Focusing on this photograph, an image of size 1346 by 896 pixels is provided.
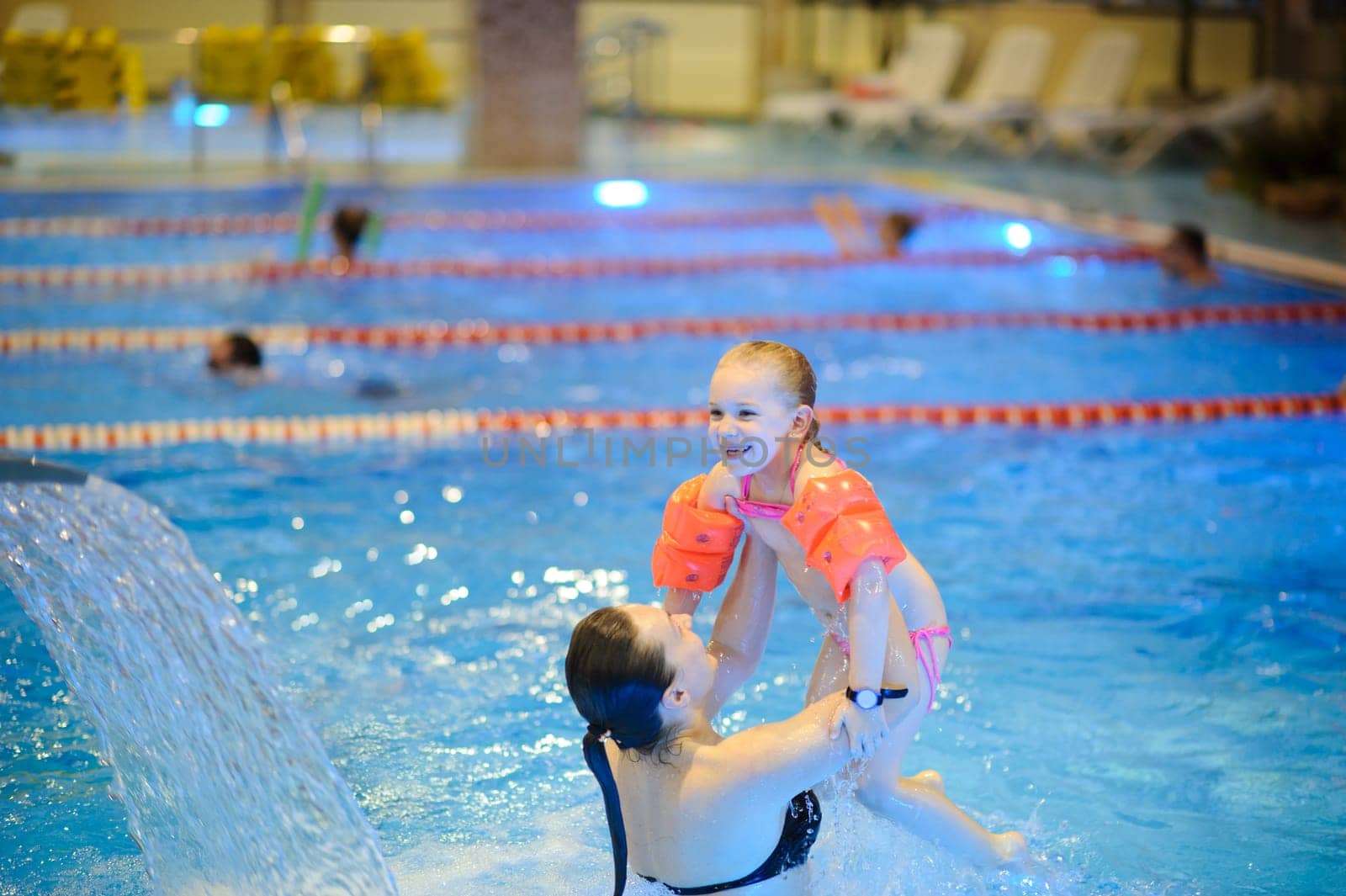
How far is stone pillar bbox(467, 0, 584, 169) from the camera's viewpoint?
14.3 m

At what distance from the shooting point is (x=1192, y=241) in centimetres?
905

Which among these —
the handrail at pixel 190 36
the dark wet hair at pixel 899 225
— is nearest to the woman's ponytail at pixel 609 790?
the dark wet hair at pixel 899 225

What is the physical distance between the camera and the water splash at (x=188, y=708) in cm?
280

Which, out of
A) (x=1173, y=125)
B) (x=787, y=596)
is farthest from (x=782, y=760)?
(x=1173, y=125)

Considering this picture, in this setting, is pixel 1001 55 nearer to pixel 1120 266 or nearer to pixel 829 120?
pixel 829 120

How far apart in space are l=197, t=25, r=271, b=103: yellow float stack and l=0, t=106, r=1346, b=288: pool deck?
1.22 feet

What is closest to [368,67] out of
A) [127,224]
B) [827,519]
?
[127,224]

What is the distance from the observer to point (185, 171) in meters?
13.7

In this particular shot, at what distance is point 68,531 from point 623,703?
3.99 feet

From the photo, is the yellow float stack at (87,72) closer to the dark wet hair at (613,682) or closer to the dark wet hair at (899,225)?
the dark wet hair at (899,225)

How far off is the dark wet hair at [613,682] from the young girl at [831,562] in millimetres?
320

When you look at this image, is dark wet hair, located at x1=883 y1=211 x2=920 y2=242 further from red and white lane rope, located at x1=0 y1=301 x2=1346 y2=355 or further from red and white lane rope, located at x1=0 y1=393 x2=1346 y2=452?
red and white lane rope, located at x1=0 y1=393 x2=1346 y2=452

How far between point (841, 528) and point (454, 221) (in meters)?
9.81

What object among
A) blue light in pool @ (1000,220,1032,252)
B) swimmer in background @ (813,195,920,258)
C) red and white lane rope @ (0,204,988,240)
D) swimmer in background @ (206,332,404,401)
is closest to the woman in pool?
swimmer in background @ (206,332,404,401)
